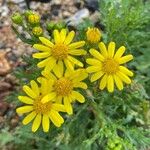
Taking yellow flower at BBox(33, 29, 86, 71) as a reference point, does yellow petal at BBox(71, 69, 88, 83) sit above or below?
below

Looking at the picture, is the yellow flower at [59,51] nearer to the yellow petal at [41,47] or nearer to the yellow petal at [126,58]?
the yellow petal at [41,47]

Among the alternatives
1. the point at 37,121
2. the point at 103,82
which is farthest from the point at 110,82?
the point at 37,121

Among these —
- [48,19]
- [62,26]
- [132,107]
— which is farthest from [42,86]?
[48,19]

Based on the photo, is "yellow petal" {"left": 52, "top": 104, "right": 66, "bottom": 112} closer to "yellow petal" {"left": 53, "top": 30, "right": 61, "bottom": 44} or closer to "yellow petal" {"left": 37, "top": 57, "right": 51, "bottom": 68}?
"yellow petal" {"left": 37, "top": 57, "right": 51, "bottom": 68}

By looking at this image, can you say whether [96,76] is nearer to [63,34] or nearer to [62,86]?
[62,86]

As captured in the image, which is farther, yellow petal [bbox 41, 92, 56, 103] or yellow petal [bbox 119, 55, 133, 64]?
yellow petal [bbox 119, 55, 133, 64]

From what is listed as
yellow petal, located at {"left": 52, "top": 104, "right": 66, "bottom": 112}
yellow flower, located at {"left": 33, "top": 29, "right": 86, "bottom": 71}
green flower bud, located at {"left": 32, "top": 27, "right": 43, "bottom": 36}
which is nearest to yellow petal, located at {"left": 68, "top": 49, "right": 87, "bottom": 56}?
yellow flower, located at {"left": 33, "top": 29, "right": 86, "bottom": 71}
